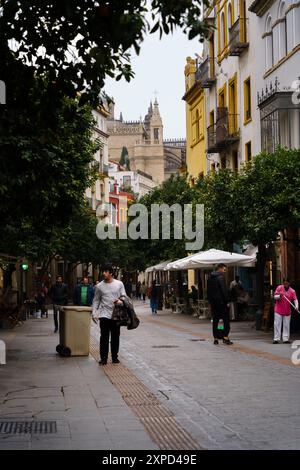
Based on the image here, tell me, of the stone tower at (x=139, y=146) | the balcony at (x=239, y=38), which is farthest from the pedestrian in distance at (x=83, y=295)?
the stone tower at (x=139, y=146)

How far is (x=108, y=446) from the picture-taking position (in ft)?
25.2

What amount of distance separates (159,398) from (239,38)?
93.7 ft

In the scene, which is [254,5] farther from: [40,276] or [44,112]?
[44,112]

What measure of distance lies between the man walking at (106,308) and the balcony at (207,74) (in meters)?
29.6

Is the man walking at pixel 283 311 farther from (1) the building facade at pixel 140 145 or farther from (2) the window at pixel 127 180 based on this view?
(1) the building facade at pixel 140 145

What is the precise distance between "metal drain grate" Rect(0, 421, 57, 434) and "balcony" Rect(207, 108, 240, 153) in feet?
99.9

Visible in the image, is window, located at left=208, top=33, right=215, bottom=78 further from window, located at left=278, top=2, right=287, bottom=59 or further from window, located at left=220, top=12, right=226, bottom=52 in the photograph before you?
window, located at left=278, top=2, right=287, bottom=59

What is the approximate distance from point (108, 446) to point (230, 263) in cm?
2271

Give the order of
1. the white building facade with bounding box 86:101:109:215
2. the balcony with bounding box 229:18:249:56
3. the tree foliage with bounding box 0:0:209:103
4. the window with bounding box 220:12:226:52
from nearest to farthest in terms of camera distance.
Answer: the tree foliage with bounding box 0:0:209:103 < the balcony with bounding box 229:18:249:56 < the window with bounding box 220:12:226:52 < the white building facade with bounding box 86:101:109:215

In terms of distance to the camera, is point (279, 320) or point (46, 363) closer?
point (46, 363)

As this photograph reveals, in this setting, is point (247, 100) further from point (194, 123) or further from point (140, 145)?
point (140, 145)

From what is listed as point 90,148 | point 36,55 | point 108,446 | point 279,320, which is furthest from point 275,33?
point 108,446

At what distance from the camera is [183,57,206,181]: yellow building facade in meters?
48.2

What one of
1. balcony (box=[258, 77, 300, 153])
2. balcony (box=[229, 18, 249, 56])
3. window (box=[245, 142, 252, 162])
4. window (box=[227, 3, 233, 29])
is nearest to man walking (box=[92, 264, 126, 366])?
balcony (box=[258, 77, 300, 153])
